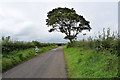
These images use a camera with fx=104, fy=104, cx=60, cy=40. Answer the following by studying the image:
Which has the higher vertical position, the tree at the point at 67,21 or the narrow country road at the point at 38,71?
the tree at the point at 67,21

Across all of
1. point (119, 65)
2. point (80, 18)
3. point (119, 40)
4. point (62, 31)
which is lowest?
point (119, 65)

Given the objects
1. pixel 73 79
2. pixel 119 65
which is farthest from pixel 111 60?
pixel 73 79

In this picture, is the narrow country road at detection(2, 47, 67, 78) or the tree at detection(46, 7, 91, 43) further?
the tree at detection(46, 7, 91, 43)

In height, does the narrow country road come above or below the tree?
below

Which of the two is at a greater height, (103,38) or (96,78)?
(103,38)

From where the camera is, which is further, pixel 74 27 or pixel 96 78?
pixel 74 27

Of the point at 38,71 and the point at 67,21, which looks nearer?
the point at 38,71

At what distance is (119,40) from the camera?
563 cm

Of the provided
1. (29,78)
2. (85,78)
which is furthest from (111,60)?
(29,78)

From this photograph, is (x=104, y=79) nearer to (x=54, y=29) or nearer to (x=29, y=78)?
(x=29, y=78)

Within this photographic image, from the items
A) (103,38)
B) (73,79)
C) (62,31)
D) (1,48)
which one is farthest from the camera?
(62,31)

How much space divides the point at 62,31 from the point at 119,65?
2725cm

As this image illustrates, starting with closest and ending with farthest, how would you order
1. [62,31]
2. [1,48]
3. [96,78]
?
[96,78] → [1,48] → [62,31]

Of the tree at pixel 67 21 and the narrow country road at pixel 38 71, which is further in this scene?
the tree at pixel 67 21
